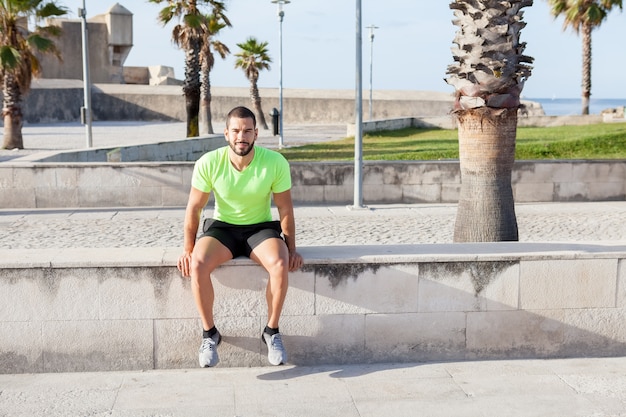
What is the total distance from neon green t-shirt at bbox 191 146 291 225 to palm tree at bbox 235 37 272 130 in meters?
35.8

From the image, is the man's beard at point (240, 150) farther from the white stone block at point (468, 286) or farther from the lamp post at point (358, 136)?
the lamp post at point (358, 136)

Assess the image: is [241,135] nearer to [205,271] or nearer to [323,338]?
[205,271]

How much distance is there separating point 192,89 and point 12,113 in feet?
19.8

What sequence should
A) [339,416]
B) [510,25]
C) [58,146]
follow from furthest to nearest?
[58,146], [510,25], [339,416]

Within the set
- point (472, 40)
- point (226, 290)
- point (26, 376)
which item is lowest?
point (26, 376)

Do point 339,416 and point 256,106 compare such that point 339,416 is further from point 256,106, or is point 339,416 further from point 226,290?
point 256,106

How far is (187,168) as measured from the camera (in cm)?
1276

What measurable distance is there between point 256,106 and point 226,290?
36.0 meters

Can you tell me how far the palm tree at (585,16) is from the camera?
34719 millimetres

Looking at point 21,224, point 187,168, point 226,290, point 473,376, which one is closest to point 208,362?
point 226,290

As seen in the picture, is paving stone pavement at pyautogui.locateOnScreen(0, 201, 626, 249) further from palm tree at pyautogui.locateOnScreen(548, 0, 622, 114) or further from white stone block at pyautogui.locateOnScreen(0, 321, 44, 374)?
palm tree at pyautogui.locateOnScreen(548, 0, 622, 114)

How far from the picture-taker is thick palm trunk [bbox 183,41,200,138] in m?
25.5

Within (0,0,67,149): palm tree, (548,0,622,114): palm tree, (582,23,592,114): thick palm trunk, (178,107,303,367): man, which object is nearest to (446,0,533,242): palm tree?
Result: (178,107,303,367): man

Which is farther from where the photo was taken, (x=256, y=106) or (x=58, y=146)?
(x=256, y=106)
